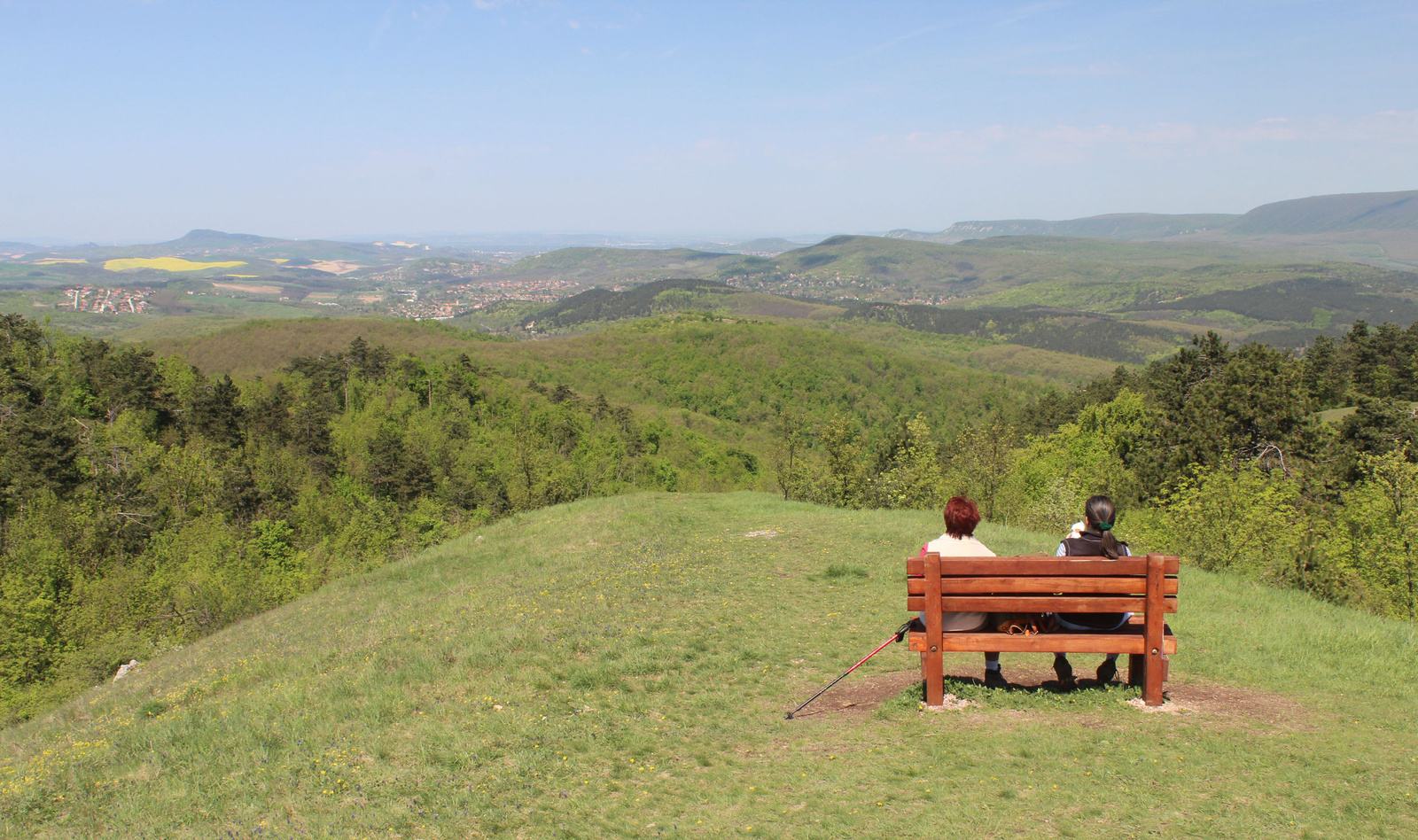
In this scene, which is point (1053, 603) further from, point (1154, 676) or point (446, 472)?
point (446, 472)

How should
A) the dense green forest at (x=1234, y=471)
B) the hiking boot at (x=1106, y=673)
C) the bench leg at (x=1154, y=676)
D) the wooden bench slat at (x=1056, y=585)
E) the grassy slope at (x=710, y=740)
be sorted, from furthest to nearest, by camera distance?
1. the dense green forest at (x=1234, y=471)
2. the hiking boot at (x=1106, y=673)
3. the bench leg at (x=1154, y=676)
4. the wooden bench slat at (x=1056, y=585)
5. the grassy slope at (x=710, y=740)

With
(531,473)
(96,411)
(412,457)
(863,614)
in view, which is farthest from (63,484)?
(863,614)

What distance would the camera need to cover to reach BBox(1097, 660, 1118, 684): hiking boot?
8267mm

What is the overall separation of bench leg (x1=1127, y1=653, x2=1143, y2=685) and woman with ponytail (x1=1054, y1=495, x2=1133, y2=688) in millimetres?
169

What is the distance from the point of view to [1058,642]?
24.7 feet

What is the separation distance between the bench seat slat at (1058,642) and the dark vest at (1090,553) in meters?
0.26

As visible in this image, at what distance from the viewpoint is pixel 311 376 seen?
3319 inches

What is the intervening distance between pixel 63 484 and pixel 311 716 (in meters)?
49.0

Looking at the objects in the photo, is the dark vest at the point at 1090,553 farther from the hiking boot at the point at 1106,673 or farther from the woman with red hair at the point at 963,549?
the woman with red hair at the point at 963,549

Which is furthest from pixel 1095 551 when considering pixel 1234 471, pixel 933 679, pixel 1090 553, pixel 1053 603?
pixel 1234 471

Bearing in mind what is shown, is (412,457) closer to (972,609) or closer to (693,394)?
(972,609)

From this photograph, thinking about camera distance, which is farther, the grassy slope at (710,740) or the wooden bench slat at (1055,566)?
the wooden bench slat at (1055,566)

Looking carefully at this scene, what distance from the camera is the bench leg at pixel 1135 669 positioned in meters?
7.99

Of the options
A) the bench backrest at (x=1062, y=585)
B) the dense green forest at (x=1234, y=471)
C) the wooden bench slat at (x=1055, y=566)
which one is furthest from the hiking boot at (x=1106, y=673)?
the dense green forest at (x=1234, y=471)
